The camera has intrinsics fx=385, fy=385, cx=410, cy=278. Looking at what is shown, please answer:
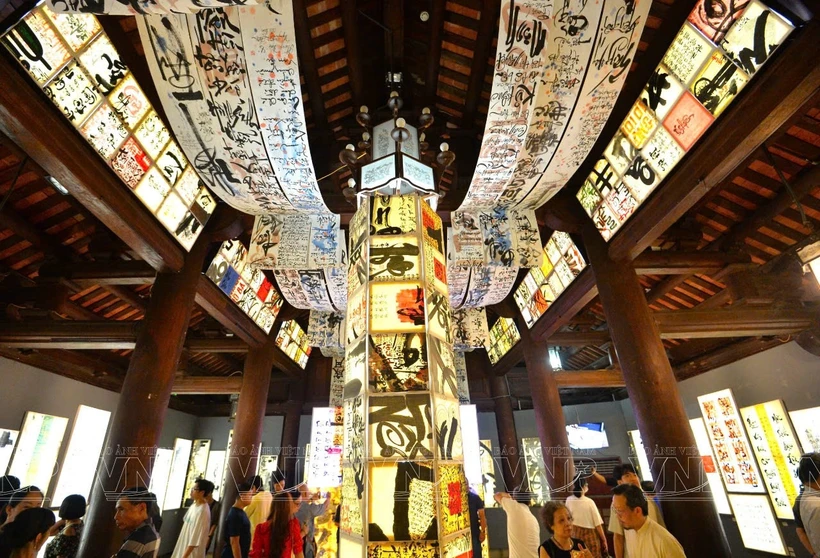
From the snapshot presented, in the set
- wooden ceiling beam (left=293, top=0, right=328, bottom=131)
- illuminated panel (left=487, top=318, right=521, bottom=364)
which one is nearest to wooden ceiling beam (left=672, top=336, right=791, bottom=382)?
illuminated panel (left=487, top=318, right=521, bottom=364)

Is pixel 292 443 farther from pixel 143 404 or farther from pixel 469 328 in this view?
pixel 143 404

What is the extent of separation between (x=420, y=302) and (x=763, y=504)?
31.2 feet

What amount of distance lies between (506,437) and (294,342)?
6.72m

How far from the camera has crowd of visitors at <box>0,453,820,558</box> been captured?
9.07ft

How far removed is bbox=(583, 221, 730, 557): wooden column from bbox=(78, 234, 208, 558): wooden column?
572 centimetres

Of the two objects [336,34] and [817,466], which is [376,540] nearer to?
[817,466]

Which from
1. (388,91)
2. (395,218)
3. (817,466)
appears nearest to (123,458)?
(395,218)

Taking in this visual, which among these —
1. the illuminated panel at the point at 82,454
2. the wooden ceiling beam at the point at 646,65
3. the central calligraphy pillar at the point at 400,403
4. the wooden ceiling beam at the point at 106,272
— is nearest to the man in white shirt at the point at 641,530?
the central calligraphy pillar at the point at 400,403

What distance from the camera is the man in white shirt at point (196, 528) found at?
14.1 ft

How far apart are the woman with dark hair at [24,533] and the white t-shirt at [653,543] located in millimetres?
4350

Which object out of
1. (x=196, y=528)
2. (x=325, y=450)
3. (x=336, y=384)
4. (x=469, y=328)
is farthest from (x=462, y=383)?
(x=196, y=528)

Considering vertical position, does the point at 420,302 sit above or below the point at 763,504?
above

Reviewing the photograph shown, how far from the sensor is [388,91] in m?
5.82

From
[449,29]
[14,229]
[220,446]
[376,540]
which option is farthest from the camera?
[220,446]
